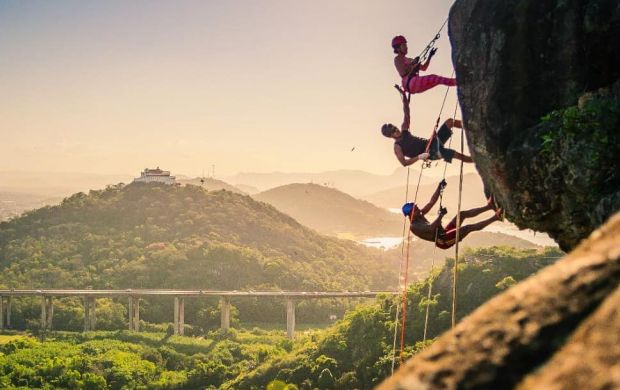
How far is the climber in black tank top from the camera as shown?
13383 millimetres

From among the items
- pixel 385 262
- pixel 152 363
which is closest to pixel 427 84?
pixel 152 363

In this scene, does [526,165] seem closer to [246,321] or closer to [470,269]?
[470,269]

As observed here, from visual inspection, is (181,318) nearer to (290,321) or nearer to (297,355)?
(290,321)

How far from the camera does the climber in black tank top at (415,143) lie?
13.4 metres

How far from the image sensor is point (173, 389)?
56.6 m

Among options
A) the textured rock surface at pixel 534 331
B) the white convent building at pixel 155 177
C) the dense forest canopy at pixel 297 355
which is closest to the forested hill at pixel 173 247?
the white convent building at pixel 155 177

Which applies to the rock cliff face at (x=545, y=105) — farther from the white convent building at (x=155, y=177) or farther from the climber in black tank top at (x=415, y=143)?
the white convent building at (x=155, y=177)

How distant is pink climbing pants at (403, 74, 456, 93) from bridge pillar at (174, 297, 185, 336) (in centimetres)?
7847

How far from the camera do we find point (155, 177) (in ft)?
521

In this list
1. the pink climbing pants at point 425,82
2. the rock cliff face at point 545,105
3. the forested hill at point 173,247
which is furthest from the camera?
the forested hill at point 173,247

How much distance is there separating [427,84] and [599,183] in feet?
17.1

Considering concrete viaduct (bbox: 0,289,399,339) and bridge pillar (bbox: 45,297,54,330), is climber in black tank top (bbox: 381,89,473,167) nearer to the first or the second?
concrete viaduct (bbox: 0,289,399,339)

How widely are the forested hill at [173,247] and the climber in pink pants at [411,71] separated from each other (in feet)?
308

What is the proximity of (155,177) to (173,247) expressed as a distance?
4993 centimetres
